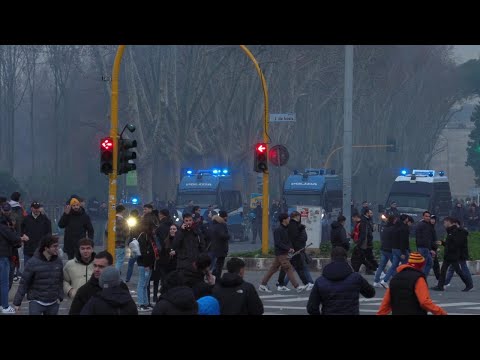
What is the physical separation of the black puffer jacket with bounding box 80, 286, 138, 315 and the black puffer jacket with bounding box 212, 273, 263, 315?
120cm

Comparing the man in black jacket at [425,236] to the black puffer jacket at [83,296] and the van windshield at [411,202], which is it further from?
the van windshield at [411,202]

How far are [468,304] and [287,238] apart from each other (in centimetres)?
331

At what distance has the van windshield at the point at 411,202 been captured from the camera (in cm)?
4409

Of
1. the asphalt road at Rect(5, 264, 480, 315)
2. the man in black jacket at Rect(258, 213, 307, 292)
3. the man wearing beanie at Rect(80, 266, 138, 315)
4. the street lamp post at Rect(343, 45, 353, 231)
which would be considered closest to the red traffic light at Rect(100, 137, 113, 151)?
the asphalt road at Rect(5, 264, 480, 315)

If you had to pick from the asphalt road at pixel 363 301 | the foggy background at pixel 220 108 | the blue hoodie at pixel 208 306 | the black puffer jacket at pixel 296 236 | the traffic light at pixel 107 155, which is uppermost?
the foggy background at pixel 220 108

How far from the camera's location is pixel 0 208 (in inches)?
674

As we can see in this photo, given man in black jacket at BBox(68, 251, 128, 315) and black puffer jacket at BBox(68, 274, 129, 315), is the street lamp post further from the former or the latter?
black puffer jacket at BBox(68, 274, 129, 315)

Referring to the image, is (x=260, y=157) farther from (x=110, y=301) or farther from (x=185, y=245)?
(x=110, y=301)

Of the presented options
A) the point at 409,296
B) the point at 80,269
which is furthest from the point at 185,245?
the point at 409,296

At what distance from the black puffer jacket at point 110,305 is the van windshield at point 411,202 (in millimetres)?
35958

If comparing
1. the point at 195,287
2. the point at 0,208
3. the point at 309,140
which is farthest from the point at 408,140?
the point at 195,287

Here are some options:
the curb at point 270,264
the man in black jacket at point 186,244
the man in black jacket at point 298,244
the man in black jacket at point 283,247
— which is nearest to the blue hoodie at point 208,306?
the man in black jacket at point 186,244

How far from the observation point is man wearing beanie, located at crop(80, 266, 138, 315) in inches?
339
